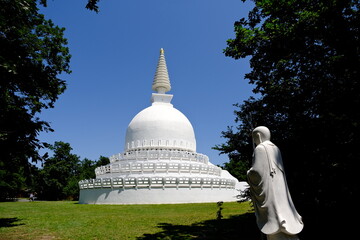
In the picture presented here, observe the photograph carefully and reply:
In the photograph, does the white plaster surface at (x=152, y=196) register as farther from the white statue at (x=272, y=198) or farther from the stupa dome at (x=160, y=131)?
the white statue at (x=272, y=198)

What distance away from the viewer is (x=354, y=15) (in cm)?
1011

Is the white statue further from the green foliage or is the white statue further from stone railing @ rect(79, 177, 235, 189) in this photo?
the green foliage

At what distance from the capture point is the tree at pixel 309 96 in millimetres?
8188

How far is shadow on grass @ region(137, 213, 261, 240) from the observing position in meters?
9.57

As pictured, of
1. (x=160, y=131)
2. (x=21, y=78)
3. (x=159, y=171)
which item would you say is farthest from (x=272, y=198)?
(x=160, y=131)

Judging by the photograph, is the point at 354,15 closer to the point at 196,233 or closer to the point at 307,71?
the point at 307,71

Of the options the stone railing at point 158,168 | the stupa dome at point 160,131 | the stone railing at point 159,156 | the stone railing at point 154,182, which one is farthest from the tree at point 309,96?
the stupa dome at point 160,131

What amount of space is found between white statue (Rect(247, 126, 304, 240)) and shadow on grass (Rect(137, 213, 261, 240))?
4.88m

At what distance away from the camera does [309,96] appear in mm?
10469

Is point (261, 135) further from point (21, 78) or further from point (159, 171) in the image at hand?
point (159, 171)

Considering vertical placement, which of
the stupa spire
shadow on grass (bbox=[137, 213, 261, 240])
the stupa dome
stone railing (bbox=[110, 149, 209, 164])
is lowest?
shadow on grass (bbox=[137, 213, 261, 240])

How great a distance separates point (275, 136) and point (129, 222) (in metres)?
8.16

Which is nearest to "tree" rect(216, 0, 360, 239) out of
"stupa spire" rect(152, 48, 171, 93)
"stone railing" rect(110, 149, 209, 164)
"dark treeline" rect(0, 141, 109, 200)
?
"stone railing" rect(110, 149, 209, 164)

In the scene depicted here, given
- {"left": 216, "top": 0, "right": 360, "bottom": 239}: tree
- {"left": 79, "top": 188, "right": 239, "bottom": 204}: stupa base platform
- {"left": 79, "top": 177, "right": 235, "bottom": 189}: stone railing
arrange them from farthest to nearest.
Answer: {"left": 79, "top": 177, "right": 235, "bottom": 189}: stone railing, {"left": 79, "top": 188, "right": 239, "bottom": 204}: stupa base platform, {"left": 216, "top": 0, "right": 360, "bottom": 239}: tree
